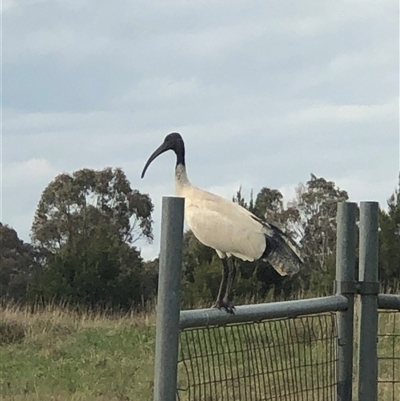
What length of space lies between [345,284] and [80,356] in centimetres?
784

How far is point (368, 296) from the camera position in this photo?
335cm

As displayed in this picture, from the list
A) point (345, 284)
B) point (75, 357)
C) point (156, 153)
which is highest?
point (156, 153)

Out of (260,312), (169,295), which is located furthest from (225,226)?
(169,295)

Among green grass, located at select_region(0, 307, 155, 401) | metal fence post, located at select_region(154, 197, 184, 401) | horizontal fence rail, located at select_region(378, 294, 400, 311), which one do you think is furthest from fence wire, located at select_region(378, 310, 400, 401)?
metal fence post, located at select_region(154, 197, 184, 401)

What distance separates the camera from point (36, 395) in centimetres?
822

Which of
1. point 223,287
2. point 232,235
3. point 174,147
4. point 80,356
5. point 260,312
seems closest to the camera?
point 260,312

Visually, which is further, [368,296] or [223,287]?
[223,287]

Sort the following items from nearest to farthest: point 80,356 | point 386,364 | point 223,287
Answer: point 223,287 → point 386,364 → point 80,356

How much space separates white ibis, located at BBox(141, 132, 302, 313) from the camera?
420cm

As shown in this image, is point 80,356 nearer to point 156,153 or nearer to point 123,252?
point 156,153

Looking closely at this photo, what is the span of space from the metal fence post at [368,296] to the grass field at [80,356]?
11.6ft

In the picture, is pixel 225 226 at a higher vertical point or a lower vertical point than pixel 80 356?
higher

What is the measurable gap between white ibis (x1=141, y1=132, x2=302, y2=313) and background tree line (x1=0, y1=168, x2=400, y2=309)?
32.4ft

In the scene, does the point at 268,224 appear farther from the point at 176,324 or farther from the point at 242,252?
the point at 176,324
